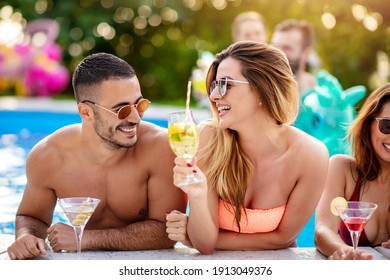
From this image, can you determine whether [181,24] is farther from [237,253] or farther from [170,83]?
[237,253]

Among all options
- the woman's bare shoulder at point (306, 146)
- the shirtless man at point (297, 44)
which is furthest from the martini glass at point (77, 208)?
the shirtless man at point (297, 44)

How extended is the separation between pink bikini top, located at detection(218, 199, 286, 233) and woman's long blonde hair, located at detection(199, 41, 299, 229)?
0.05 m

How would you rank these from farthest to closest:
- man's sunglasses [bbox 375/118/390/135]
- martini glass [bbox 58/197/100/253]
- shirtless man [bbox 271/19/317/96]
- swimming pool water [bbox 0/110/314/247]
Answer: shirtless man [bbox 271/19/317/96], swimming pool water [bbox 0/110/314/247], man's sunglasses [bbox 375/118/390/135], martini glass [bbox 58/197/100/253]

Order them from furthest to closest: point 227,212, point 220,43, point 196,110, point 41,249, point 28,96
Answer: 1. point 220,43
2. point 28,96
3. point 196,110
4. point 227,212
5. point 41,249

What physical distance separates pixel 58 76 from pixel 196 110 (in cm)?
338

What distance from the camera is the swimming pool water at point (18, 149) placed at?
630 centimetres

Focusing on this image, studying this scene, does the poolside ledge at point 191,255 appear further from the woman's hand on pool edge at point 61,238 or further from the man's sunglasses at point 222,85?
the man's sunglasses at point 222,85

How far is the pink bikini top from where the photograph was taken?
386cm

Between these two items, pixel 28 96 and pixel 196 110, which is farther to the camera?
pixel 28 96

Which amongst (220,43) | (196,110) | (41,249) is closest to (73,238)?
(41,249)

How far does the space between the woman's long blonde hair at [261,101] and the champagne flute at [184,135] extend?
0.53 metres

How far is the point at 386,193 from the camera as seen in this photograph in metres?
4.13

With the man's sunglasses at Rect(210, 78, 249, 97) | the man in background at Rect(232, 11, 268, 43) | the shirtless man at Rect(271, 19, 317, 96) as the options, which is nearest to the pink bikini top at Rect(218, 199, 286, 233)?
the man's sunglasses at Rect(210, 78, 249, 97)

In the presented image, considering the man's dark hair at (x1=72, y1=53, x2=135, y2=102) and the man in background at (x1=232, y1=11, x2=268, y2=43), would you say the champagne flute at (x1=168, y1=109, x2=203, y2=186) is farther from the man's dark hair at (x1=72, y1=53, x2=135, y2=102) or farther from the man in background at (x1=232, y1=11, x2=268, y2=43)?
the man in background at (x1=232, y1=11, x2=268, y2=43)
